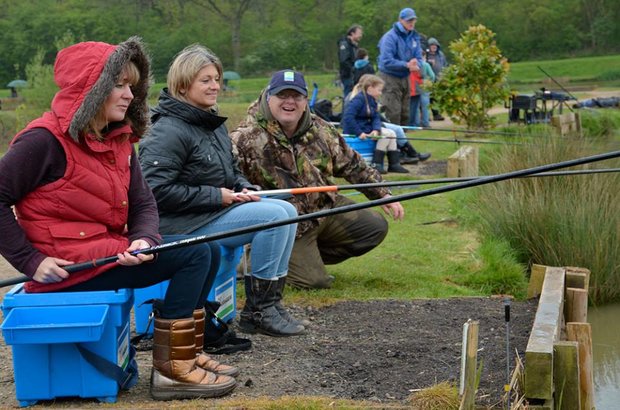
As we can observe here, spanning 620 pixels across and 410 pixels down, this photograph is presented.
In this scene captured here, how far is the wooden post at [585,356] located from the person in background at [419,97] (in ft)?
33.1

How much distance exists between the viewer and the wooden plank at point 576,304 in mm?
5918

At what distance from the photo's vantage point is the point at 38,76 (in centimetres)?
2273

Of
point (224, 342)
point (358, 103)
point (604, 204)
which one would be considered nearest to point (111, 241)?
point (224, 342)

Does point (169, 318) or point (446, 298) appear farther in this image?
point (446, 298)

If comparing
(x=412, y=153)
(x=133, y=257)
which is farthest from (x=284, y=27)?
(x=133, y=257)

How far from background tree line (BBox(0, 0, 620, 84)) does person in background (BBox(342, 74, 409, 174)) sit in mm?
27491

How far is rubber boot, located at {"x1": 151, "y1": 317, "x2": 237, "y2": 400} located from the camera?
4258 millimetres

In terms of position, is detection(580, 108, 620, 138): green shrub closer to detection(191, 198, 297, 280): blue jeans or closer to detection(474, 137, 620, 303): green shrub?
detection(474, 137, 620, 303): green shrub

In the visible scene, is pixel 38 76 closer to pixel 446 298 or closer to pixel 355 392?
pixel 446 298

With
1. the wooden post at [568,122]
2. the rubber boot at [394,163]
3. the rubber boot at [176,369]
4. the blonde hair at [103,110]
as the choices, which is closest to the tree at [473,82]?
the wooden post at [568,122]

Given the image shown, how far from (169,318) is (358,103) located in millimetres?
7024

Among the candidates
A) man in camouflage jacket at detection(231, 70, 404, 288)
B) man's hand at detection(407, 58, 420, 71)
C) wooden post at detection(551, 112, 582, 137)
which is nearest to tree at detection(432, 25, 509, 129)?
wooden post at detection(551, 112, 582, 137)

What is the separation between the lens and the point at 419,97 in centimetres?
1608

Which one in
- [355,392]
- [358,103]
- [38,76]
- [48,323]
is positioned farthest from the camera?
[38,76]
